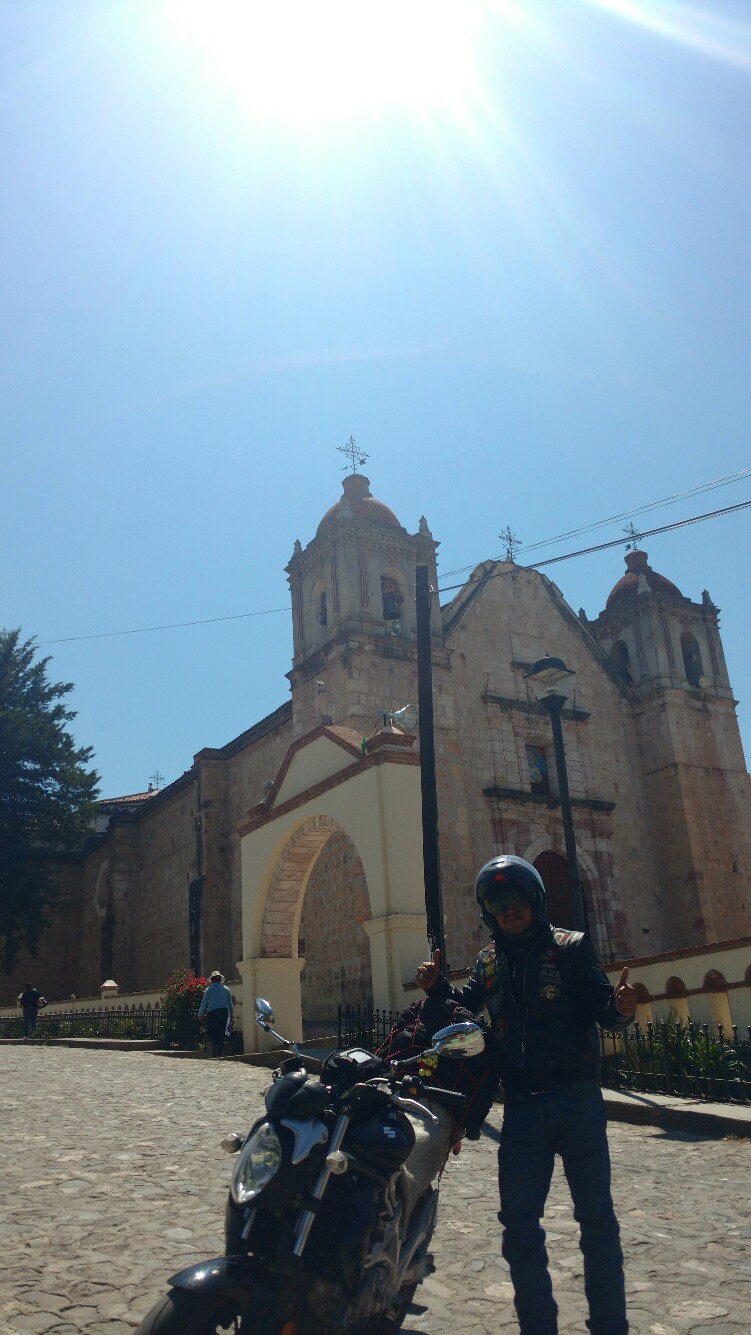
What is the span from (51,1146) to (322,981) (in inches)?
502

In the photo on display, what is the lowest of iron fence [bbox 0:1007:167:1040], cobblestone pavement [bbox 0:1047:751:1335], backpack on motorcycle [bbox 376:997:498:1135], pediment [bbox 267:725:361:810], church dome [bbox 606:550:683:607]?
cobblestone pavement [bbox 0:1047:751:1335]

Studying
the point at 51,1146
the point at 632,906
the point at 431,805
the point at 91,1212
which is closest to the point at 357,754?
the point at 431,805

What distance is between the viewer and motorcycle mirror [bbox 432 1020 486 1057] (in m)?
3.24

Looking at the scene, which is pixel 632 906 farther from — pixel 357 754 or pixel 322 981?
pixel 357 754

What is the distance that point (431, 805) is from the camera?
1051cm

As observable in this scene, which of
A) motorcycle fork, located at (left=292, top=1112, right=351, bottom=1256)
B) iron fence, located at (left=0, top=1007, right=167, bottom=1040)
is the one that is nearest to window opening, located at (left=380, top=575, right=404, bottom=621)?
iron fence, located at (left=0, top=1007, right=167, bottom=1040)

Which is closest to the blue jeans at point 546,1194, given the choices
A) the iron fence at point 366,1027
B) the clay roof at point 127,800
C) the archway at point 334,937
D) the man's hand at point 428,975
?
the man's hand at point 428,975

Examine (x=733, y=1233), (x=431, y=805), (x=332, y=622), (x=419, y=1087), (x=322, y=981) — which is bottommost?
Answer: (x=733, y=1233)

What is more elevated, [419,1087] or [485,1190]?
[419,1087]

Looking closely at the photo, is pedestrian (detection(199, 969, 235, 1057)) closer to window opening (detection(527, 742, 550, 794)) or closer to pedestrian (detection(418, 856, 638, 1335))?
window opening (detection(527, 742, 550, 794))

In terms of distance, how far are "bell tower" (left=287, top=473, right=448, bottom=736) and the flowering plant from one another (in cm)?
560

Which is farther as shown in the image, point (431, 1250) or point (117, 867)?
point (117, 867)

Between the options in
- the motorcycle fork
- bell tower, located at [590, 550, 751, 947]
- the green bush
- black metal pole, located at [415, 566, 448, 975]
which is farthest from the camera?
bell tower, located at [590, 550, 751, 947]

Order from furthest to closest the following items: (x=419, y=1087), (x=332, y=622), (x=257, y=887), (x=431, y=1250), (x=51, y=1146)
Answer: (x=332, y=622) → (x=257, y=887) → (x=51, y=1146) → (x=431, y=1250) → (x=419, y=1087)
